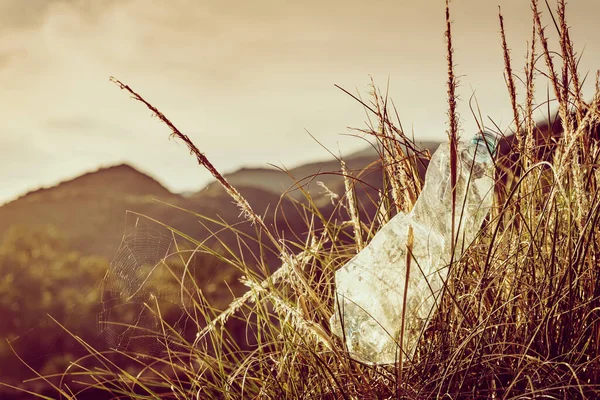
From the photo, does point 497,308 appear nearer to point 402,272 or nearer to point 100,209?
point 402,272

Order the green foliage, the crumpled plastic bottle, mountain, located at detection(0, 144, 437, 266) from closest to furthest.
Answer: the crumpled plastic bottle, the green foliage, mountain, located at detection(0, 144, 437, 266)

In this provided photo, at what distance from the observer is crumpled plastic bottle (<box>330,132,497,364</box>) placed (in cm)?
94

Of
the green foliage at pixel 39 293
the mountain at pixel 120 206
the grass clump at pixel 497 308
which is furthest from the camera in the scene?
the mountain at pixel 120 206

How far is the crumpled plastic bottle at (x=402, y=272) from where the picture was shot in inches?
37.1

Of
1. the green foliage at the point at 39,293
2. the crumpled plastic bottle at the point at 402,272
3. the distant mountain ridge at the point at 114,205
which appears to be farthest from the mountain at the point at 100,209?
the crumpled plastic bottle at the point at 402,272

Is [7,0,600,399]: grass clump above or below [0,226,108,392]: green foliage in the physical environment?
above

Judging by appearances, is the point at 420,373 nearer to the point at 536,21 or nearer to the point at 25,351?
the point at 536,21

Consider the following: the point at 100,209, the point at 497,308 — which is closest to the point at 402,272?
the point at 497,308

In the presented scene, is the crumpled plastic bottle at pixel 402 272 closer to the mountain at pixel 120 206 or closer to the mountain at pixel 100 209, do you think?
the mountain at pixel 120 206

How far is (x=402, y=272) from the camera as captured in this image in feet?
3.21

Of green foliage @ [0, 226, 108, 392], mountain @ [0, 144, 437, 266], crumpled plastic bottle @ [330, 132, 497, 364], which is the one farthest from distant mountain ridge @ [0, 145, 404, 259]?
crumpled plastic bottle @ [330, 132, 497, 364]

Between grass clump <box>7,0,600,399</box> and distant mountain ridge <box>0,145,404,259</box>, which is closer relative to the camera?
grass clump <box>7,0,600,399</box>

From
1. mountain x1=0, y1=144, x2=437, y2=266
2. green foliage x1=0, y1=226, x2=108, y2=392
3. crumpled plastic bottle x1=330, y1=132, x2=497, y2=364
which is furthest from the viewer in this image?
mountain x1=0, y1=144, x2=437, y2=266

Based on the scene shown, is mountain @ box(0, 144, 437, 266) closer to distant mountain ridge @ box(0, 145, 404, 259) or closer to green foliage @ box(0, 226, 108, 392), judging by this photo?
distant mountain ridge @ box(0, 145, 404, 259)
